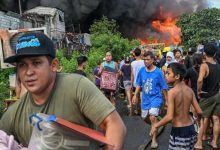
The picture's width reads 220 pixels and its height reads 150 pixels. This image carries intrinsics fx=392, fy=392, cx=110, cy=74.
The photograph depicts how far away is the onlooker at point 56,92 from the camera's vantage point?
192 centimetres

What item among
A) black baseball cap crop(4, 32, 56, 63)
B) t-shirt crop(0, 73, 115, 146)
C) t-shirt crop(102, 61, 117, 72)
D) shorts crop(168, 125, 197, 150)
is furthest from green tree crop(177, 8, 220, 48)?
black baseball cap crop(4, 32, 56, 63)

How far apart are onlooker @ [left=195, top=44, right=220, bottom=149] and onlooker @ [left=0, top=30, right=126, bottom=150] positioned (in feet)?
15.5

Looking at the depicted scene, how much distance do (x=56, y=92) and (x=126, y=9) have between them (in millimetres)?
48228

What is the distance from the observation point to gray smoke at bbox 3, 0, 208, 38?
44250mm

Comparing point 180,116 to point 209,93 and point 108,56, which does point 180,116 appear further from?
point 108,56

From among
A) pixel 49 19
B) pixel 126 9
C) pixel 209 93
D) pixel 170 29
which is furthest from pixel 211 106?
pixel 170 29

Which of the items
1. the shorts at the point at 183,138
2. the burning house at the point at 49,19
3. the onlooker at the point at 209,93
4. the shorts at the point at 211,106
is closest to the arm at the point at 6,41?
the shorts at the point at 183,138

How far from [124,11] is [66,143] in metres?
48.7

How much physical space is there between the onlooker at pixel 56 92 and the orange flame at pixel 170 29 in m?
53.2

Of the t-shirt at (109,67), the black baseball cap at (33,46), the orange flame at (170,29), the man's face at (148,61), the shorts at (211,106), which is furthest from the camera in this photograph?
the orange flame at (170,29)

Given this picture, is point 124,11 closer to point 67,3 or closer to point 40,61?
point 67,3

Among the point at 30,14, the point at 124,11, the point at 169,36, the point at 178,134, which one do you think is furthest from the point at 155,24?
the point at 178,134

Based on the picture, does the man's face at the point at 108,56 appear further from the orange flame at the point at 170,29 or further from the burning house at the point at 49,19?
the orange flame at the point at 170,29

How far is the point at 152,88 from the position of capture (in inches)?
277
